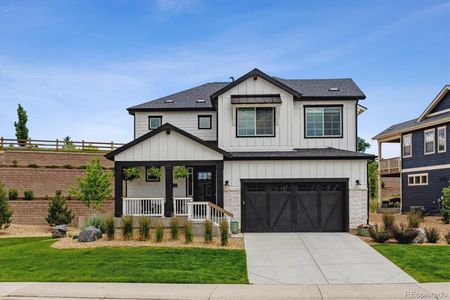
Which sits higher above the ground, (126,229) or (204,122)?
(204,122)

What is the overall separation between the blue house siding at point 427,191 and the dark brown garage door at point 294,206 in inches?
480

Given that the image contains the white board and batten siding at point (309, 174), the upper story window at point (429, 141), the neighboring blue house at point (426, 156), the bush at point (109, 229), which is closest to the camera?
the bush at point (109, 229)

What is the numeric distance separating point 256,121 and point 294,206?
467cm

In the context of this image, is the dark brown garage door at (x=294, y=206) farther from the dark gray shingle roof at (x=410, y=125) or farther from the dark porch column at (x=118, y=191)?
the dark gray shingle roof at (x=410, y=125)

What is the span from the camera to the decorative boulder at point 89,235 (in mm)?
17344

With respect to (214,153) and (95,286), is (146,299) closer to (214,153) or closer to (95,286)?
(95,286)

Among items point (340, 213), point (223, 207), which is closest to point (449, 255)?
point (340, 213)

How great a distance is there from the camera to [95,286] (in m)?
11.3

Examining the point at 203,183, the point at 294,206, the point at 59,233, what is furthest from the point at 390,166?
the point at 59,233

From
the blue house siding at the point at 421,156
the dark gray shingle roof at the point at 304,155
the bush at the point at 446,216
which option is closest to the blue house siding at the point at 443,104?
the blue house siding at the point at 421,156

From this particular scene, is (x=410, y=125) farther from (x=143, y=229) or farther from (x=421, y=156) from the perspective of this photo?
(x=143, y=229)

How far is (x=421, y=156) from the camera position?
105ft

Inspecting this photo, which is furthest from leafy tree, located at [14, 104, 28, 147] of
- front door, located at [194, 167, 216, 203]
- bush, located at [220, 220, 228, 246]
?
bush, located at [220, 220, 228, 246]

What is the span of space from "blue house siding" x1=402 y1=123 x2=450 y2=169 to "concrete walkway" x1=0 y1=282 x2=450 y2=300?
796 inches
